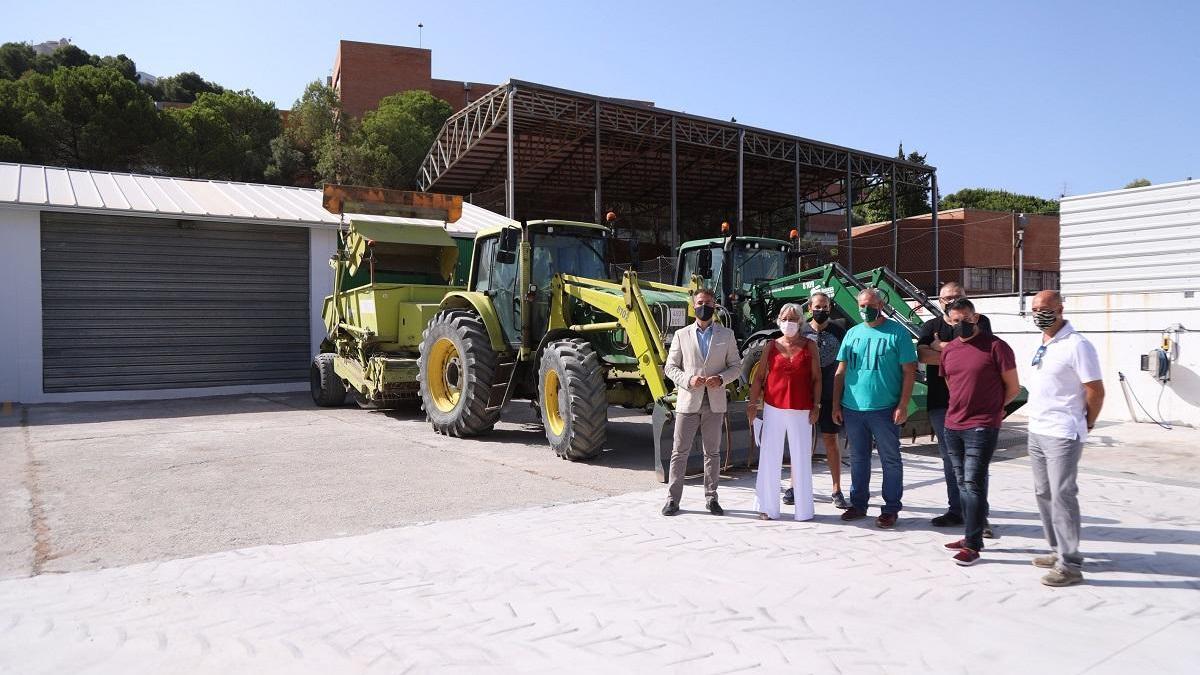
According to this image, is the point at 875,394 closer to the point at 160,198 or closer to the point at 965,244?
the point at 160,198

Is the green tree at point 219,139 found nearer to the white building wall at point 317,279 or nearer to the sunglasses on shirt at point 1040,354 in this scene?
the white building wall at point 317,279

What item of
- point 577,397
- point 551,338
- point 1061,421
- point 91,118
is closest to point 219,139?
point 91,118

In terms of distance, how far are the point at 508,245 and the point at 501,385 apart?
5.38 ft

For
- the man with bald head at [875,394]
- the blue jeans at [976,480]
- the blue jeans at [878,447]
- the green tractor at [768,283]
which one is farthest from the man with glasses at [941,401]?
the green tractor at [768,283]

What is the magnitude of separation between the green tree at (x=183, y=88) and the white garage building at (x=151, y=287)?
41.9 metres

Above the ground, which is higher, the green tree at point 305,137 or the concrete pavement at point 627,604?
the green tree at point 305,137

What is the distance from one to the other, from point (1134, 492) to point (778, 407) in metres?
3.47

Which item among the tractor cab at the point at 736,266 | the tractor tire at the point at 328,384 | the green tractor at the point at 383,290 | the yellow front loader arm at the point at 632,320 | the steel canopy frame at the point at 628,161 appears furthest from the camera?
the steel canopy frame at the point at 628,161

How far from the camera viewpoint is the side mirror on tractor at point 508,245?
29.7ft

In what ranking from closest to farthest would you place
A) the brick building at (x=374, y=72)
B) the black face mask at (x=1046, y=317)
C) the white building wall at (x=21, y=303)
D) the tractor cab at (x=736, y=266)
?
1. the black face mask at (x=1046, y=317)
2. the tractor cab at (x=736, y=266)
3. the white building wall at (x=21, y=303)
4. the brick building at (x=374, y=72)

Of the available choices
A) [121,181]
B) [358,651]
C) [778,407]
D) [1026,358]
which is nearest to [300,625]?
[358,651]

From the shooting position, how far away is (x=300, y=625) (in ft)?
12.3

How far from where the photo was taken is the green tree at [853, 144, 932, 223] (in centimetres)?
3453

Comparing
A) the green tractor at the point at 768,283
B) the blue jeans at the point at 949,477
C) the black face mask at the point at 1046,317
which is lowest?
the blue jeans at the point at 949,477
